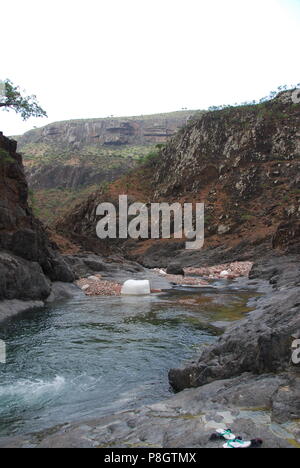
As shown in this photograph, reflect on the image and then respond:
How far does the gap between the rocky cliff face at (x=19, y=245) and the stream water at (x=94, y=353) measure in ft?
5.99

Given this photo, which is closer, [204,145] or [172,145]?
[204,145]

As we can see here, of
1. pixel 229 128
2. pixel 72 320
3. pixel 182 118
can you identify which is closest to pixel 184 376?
pixel 72 320

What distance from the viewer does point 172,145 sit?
72938mm

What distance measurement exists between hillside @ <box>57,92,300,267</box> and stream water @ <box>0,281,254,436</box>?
20.8 meters

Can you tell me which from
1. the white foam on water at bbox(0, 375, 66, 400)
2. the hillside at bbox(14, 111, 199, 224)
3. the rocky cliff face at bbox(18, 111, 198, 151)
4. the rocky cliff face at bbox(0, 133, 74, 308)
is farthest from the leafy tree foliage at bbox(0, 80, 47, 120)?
the rocky cliff face at bbox(18, 111, 198, 151)

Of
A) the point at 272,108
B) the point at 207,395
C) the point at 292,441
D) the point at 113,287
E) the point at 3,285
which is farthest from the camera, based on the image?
the point at 272,108

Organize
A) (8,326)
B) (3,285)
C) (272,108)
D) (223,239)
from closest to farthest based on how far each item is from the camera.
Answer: (8,326), (3,285), (223,239), (272,108)

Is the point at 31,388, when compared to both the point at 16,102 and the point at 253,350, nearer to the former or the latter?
the point at 253,350

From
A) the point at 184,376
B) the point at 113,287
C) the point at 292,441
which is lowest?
the point at 113,287

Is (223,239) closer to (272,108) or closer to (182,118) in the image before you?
(272,108)

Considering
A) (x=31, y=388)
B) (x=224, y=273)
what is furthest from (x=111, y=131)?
(x=31, y=388)

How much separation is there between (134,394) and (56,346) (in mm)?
5123

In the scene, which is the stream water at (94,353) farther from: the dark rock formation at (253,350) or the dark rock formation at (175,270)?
the dark rock formation at (175,270)

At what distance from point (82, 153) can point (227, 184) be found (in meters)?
84.2
